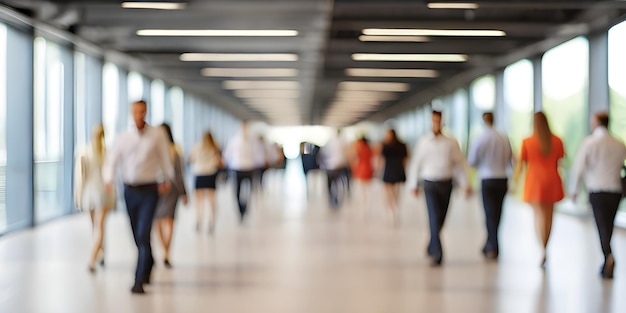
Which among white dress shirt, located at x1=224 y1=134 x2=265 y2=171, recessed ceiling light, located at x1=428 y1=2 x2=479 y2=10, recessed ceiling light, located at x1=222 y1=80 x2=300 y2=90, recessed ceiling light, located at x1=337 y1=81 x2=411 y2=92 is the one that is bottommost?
white dress shirt, located at x1=224 y1=134 x2=265 y2=171

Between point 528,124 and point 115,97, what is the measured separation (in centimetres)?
978

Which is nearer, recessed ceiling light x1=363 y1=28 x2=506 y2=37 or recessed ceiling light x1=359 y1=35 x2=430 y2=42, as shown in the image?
recessed ceiling light x1=363 y1=28 x2=506 y2=37

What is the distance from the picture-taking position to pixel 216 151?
13.2 metres

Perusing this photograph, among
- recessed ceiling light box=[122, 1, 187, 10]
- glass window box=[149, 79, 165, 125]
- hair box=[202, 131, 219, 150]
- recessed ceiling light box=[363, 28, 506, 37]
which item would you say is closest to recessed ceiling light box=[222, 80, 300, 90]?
glass window box=[149, 79, 165, 125]

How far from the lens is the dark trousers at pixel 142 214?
25.0ft

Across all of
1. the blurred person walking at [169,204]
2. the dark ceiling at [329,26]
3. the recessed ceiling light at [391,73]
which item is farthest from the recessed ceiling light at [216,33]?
the recessed ceiling light at [391,73]

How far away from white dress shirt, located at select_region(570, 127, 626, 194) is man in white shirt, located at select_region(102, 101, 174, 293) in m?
3.99

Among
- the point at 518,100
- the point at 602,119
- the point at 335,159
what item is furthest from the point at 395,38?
the point at 602,119

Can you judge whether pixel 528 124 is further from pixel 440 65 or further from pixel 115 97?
pixel 115 97

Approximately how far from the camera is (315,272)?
8.77 metres

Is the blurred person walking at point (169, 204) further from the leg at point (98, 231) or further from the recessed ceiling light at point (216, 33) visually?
the recessed ceiling light at point (216, 33)

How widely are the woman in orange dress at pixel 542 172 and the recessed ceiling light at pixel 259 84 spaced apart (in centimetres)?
1754

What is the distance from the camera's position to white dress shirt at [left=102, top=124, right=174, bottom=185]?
761cm

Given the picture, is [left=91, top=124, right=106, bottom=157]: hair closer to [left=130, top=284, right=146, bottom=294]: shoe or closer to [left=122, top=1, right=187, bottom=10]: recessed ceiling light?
[left=130, top=284, right=146, bottom=294]: shoe
